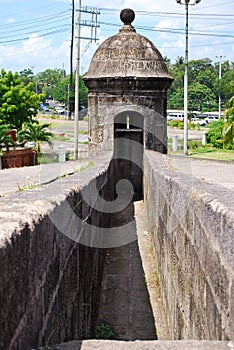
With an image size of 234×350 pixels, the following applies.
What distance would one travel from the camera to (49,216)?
252 centimetres

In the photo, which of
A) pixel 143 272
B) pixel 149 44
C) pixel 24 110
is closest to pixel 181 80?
pixel 24 110

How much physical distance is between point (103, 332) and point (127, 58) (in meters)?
9.24

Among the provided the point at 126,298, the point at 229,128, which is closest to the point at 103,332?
the point at 126,298

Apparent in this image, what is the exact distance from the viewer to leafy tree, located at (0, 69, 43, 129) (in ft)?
86.3

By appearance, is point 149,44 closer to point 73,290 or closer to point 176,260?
point 176,260

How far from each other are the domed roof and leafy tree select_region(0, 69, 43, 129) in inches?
500

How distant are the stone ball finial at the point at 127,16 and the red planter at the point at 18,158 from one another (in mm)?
8385

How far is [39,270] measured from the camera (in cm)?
227

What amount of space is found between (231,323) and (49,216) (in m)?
0.87

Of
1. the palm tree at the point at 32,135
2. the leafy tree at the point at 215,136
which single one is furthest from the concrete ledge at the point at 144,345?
the leafy tree at the point at 215,136

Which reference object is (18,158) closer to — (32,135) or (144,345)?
(32,135)

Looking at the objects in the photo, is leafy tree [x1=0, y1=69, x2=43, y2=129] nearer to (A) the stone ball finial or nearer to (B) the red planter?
(B) the red planter

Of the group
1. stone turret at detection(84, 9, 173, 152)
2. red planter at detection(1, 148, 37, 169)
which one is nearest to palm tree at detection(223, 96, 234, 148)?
red planter at detection(1, 148, 37, 169)

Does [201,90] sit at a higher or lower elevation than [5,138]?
higher
